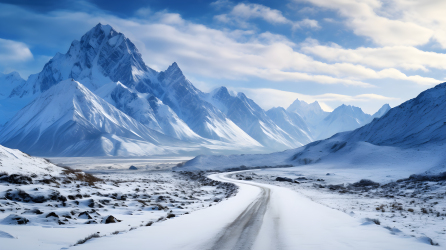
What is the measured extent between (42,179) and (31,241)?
1271 centimetres

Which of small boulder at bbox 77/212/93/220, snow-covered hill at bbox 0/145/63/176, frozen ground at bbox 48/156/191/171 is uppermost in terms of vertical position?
snow-covered hill at bbox 0/145/63/176

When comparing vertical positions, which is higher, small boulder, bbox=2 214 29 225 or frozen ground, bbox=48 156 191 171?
small boulder, bbox=2 214 29 225

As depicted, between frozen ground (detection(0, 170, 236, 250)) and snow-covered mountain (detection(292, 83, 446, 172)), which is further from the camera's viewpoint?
snow-covered mountain (detection(292, 83, 446, 172))

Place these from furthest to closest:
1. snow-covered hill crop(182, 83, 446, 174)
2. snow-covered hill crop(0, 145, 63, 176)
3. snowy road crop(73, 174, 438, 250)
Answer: snow-covered hill crop(182, 83, 446, 174) < snow-covered hill crop(0, 145, 63, 176) < snowy road crop(73, 174, 438, 250)

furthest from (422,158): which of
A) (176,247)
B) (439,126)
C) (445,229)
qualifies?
(176,247)

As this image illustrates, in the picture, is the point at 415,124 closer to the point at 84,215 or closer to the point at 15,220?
the point at 84,215

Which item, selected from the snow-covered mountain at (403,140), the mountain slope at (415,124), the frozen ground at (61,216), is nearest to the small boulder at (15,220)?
the frozen ground at (61,216)

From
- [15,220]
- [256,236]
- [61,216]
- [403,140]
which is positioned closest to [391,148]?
[403,140]

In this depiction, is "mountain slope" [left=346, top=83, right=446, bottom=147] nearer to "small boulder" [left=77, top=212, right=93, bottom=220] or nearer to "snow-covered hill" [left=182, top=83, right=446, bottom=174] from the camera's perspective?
"snow-covered hill" [left=182, top=83, right=446, bottom=174]

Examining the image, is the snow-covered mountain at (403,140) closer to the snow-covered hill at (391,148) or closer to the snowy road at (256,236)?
the snow-covered hill at (391,148)

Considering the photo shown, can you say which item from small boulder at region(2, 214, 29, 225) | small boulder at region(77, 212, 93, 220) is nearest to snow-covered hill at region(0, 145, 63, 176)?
small boulder at region(77, 212, 93, 220)

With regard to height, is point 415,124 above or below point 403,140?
above

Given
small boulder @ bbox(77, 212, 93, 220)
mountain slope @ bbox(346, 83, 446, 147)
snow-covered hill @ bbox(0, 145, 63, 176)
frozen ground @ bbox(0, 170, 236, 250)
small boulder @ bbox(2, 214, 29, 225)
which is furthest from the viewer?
mountain slope @ bbox(346, 83, 446, 147)

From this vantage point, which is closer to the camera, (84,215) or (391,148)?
(84,215)
